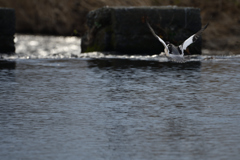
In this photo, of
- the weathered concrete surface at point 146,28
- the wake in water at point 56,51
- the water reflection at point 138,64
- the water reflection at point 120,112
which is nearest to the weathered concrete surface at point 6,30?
the wake in water at point 56,51

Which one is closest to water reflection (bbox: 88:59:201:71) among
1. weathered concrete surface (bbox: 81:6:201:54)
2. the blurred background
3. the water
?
the water

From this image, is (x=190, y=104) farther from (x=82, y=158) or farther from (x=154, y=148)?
(x=82, y=158)

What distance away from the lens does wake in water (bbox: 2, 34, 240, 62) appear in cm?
1922

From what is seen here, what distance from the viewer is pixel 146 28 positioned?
2027 centimetres

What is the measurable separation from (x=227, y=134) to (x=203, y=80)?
5.61m

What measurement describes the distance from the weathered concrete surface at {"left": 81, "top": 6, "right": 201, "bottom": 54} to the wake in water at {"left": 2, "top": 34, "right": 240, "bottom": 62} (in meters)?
0.54

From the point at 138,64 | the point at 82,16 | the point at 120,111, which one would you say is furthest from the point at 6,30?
the point at 120,111

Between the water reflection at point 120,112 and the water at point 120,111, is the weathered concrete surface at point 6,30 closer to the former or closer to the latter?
the water at point 120,111

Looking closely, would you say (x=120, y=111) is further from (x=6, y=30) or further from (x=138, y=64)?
(x=6, y=30)

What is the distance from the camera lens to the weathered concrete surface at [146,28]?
790 inches

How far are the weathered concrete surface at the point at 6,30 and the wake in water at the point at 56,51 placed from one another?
44 cm

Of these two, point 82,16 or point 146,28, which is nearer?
point 146,28

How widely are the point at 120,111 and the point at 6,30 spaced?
11994 millimetres

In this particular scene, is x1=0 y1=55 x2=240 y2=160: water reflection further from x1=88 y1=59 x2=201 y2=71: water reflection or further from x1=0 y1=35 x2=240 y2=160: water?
x1=88 y1=59 x2=201 y2=71: water reflection
